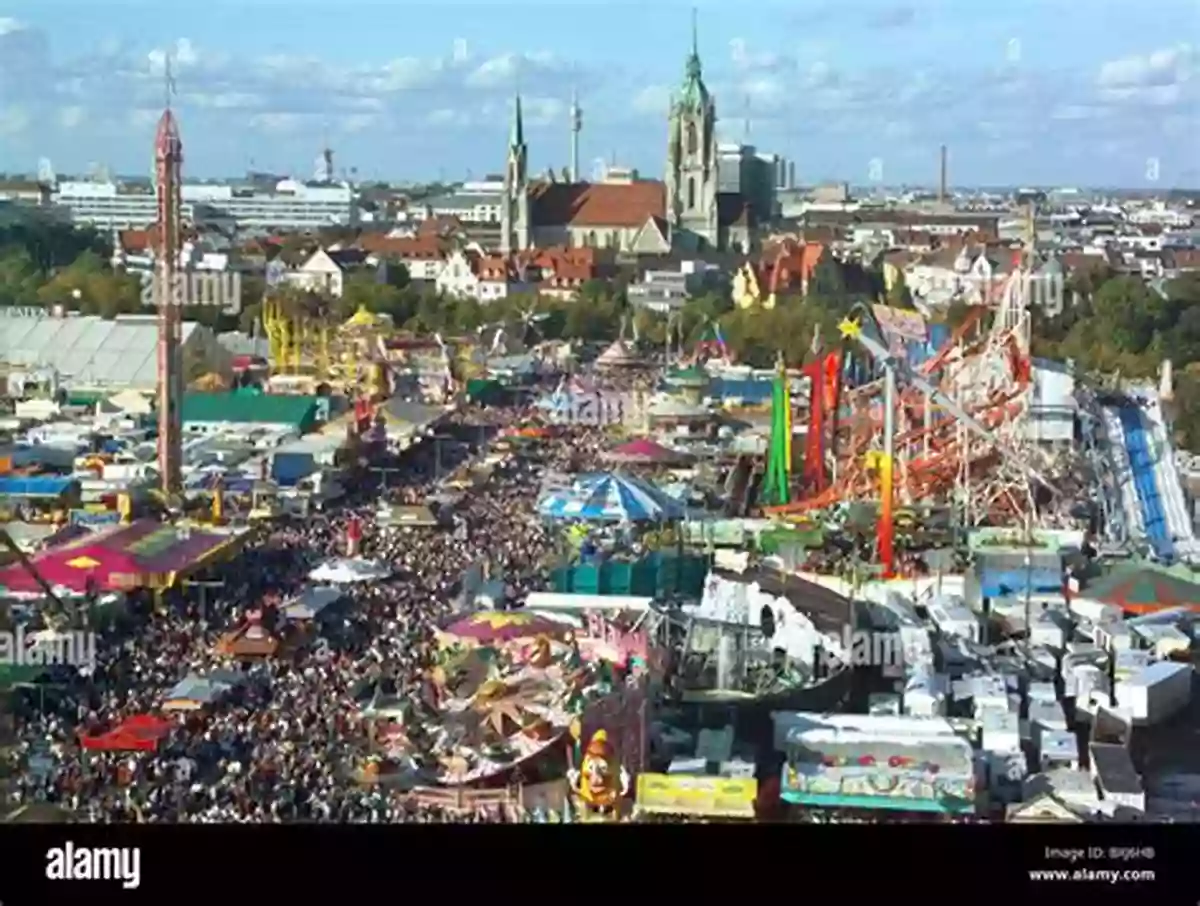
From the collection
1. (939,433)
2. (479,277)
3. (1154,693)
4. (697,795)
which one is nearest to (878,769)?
(697,795)

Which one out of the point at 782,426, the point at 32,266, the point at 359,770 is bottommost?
the point at 359,770

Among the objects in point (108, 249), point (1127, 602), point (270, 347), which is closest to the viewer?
point (1127, 602)

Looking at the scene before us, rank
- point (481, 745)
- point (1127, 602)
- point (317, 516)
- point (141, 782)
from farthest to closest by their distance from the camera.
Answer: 1. point (317, 516)
2. point (1127, 602)
3. point (481, 745)
4. point (141, 782)

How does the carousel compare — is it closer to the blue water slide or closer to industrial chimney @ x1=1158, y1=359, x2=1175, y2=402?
the blue water slide

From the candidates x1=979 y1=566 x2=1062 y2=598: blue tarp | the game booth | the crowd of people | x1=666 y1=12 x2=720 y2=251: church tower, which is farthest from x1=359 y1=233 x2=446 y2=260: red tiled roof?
the game booth

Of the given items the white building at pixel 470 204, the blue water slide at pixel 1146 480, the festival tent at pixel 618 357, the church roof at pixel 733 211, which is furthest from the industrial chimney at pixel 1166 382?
the white building at pixel 470 204
